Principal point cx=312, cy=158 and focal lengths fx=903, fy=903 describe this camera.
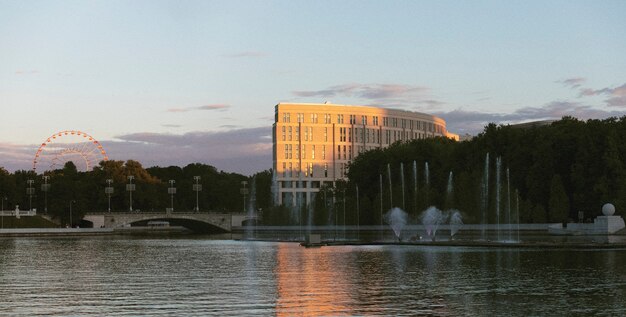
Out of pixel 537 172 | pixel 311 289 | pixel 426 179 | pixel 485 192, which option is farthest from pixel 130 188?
pixel 311 289

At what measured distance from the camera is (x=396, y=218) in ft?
381

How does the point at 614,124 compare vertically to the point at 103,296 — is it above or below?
above

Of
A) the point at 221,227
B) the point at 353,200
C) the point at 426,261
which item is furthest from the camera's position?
the point at 221,227

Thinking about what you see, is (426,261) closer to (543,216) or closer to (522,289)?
(522,289)

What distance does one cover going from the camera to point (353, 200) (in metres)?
134

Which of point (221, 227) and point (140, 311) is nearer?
point (140, 311)

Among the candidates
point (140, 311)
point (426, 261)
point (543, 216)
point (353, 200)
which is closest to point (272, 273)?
point (426, 261)

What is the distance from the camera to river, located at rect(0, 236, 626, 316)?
2828cm

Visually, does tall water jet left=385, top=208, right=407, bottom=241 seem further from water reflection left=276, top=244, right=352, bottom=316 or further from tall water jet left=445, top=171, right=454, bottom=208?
water reflection left=276, top=244, right=352, bottom=316

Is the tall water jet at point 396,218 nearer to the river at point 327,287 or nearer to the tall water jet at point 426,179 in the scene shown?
the tall water jet at point 426,179

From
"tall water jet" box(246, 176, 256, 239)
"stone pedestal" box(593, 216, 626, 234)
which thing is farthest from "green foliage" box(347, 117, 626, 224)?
"tall water jet" box(246, 176, 256, 239)

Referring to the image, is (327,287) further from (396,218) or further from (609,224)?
(396,218)

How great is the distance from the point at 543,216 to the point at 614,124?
12268mm

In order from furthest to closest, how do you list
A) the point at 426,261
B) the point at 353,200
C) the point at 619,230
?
the point at 353,200
the point at 619,230
the point at 426,261
